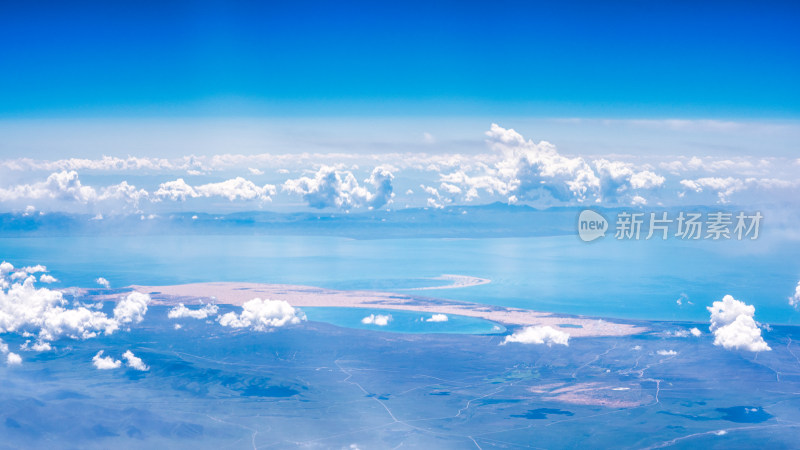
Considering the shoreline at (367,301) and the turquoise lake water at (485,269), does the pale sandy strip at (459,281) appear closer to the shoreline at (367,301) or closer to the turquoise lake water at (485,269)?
the turquoise lake water at (485,269)

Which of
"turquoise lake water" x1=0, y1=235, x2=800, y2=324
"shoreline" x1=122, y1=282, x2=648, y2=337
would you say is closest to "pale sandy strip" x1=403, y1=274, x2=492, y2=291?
"turquoise lake water" x1=0, y1=235, x2=800, y2=324

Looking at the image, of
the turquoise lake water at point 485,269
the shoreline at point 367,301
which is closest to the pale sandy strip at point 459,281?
the turquoise lake water at point 485,269

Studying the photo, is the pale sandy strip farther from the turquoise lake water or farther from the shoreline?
the shoreline

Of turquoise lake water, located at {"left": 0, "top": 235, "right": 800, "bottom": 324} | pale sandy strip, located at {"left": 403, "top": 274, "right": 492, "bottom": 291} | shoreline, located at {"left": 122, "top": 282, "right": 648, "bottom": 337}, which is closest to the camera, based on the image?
shoreline, located at {"left": 122, "top": 282, "right": 648, "bottom": 337}

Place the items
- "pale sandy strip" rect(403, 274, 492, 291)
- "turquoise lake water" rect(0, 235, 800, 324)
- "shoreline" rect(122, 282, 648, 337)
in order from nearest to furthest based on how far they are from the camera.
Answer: "shoreline" rect(122, 282, 648, 337)
"turquoise lake water" rect(0, 235, 800, 324)
"pale sandy strip" rect(403, 274, 492, 291)

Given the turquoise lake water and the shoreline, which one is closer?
the shoreline

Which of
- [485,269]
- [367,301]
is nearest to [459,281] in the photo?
[485,269]
